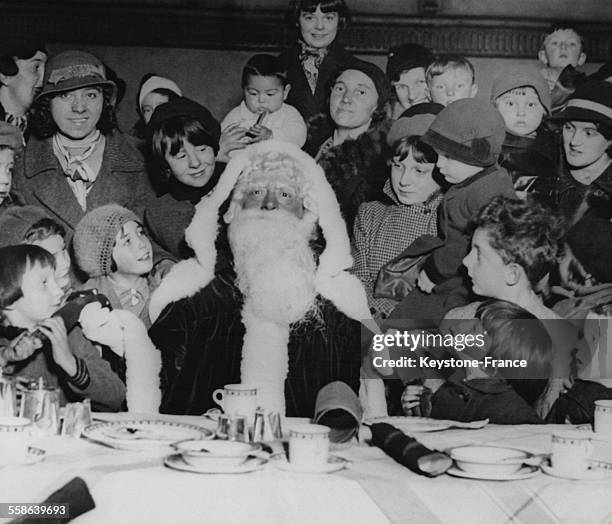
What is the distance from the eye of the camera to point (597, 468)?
220 cm

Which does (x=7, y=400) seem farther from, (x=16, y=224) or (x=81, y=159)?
(x=81, y=159)

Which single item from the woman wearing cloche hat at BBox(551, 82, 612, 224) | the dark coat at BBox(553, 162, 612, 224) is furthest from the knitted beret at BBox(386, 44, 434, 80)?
the dark coat at BBox(553, 162, 612, 224)

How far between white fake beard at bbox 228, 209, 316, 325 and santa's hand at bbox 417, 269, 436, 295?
14.4 inches

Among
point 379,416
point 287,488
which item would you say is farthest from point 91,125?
point 287,488

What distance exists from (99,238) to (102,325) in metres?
0.30

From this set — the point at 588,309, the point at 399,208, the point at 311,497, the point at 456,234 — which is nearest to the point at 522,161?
the point at 456,234

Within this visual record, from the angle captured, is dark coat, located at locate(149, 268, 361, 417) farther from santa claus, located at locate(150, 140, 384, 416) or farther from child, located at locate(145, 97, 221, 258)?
child, located at locate(145, 97, 221, 258)

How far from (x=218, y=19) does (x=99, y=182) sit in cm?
70

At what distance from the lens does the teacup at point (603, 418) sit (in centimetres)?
271

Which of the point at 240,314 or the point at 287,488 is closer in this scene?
the point at 287,488

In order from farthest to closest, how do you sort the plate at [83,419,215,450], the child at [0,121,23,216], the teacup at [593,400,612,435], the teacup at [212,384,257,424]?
the child at [0,121,23,216] < the teacup at [593,400,612,435] < the teacup at [212,384,257,424] < the plate at [83,419,215,450]

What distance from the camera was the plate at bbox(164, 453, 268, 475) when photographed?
2104 mm

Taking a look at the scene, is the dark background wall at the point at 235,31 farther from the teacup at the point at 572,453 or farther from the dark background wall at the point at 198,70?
the teacup at the point at 572,453

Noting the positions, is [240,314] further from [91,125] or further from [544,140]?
[544,140]
